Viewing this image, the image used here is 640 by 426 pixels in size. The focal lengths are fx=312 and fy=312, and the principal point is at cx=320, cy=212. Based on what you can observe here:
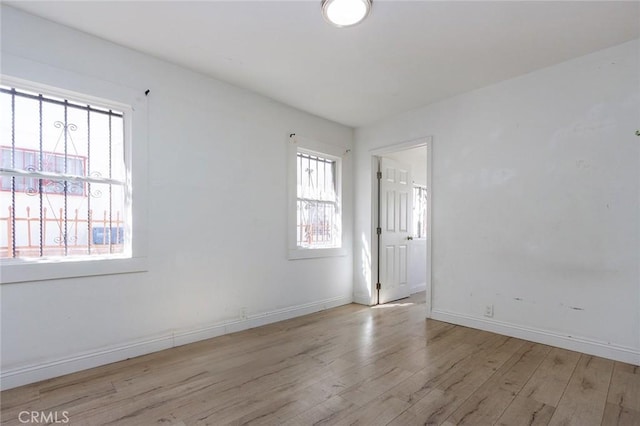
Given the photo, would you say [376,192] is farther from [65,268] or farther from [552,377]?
[65,268]

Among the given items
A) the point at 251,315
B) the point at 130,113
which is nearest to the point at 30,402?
the point at 251,315

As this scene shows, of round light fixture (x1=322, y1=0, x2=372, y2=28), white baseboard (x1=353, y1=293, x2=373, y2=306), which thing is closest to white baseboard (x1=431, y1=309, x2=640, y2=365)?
white baseboard (x1=353, y1=293, x2=373, y2=306)

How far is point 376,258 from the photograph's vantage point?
4703 millimetres

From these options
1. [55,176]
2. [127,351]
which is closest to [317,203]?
[127,351]

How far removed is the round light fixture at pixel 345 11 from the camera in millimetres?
2137

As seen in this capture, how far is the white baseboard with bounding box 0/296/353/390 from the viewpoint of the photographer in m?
2.24

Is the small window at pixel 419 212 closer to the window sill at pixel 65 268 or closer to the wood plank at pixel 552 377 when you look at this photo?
the wood plank at pixel 552 377

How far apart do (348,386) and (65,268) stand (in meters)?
2.34

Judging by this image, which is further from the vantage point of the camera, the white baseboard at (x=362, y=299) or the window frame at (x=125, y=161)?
the white baseboard at (x=362, y=299)

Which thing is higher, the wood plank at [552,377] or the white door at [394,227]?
the white door at [394,227]

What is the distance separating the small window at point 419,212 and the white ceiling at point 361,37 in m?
2.70

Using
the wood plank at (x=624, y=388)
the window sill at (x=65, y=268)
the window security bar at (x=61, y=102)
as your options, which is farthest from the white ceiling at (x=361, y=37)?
the wood plank at (x=624, y=388)

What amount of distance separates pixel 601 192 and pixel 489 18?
183cm

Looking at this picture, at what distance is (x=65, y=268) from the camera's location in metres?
2.42
